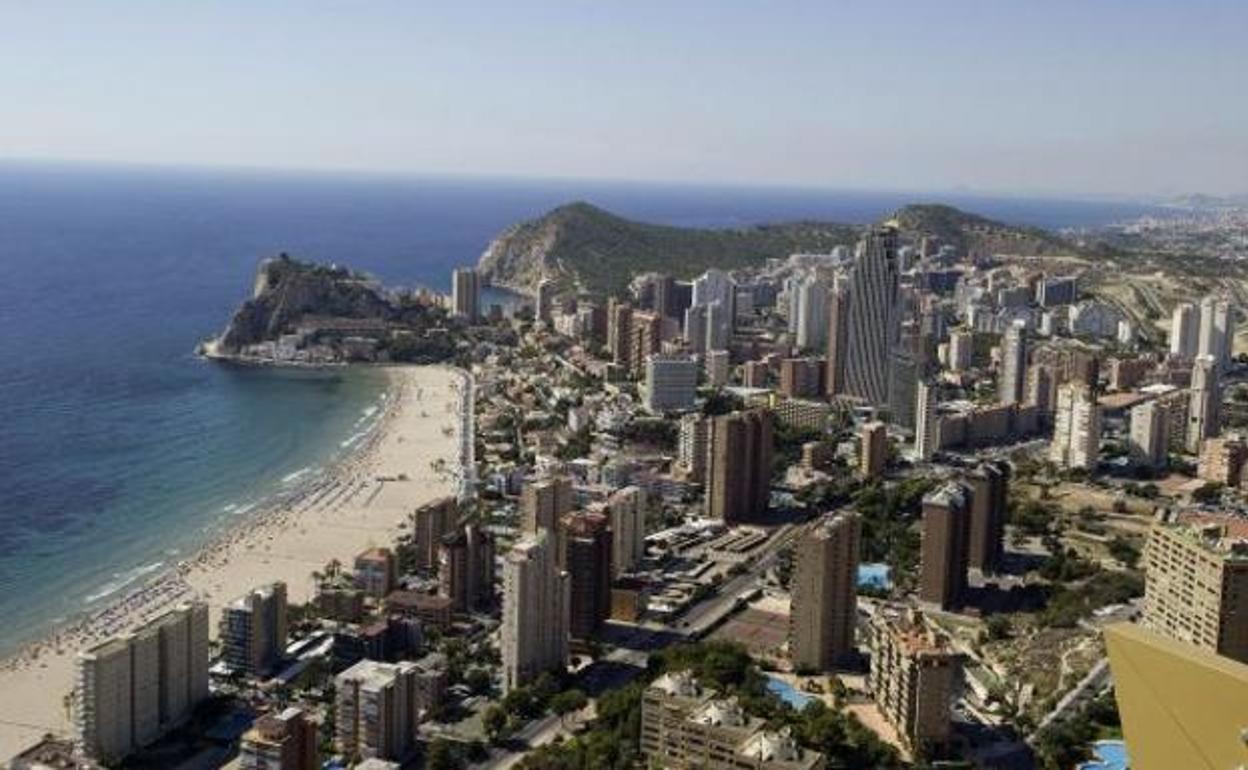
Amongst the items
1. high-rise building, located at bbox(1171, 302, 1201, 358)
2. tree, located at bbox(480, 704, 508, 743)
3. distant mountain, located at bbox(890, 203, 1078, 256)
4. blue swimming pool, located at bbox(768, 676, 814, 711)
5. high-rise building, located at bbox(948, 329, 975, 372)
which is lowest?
tree, located at bbox(480, 704, 508, 743)

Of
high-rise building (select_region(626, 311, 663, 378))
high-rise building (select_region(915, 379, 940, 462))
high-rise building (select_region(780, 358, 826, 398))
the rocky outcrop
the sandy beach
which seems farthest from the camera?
the rocky outcrop

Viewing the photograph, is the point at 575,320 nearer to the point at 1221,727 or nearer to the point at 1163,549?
the point at 1163,549

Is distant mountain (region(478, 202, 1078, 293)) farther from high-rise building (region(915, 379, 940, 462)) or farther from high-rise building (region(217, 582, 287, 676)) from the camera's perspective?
high-rise building (region(217, 582, 287, 676))

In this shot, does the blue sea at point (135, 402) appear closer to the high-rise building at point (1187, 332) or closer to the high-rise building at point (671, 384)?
the high-rise building at point (671, 384)

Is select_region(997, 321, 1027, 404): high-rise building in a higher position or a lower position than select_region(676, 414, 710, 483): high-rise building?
higher

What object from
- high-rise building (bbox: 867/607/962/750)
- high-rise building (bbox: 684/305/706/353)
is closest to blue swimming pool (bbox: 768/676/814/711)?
high-rise building (bbox: 867/607/962/750)

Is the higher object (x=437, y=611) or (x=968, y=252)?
(x=968, y=252)

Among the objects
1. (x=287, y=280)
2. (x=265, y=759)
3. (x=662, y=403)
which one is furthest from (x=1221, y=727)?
(x=287, y=280)
